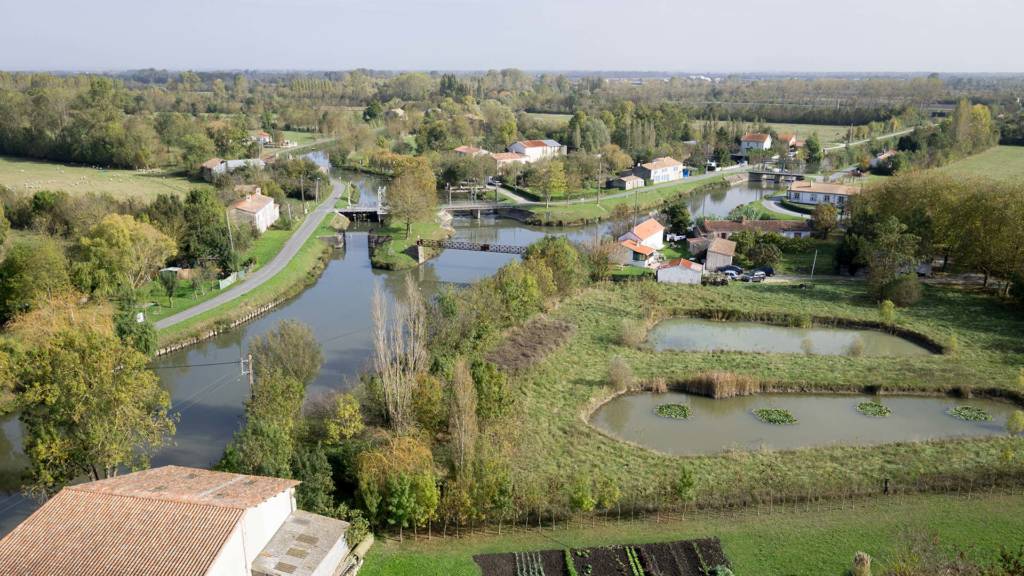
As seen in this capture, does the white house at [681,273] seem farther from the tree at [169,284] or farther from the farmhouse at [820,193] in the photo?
the tree at [169,284]

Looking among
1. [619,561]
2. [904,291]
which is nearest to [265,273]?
[619,561]

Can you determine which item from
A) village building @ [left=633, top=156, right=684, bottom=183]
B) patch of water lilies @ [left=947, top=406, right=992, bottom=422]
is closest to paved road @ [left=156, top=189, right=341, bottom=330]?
patch of water lilies @ [left=947, top=406, right=992, bottom=422]

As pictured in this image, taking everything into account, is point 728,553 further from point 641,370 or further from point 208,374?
point 208,374

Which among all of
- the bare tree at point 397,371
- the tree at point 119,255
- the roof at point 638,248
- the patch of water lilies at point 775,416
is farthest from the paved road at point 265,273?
the patch of water lilies at point 775,416

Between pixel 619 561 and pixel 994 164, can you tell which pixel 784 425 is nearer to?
pixel 619 561

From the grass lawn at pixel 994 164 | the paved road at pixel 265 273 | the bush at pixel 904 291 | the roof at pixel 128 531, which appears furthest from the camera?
the grass lawn at pixel 994 164

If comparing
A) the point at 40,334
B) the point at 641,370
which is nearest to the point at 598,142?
the point at 641,370
